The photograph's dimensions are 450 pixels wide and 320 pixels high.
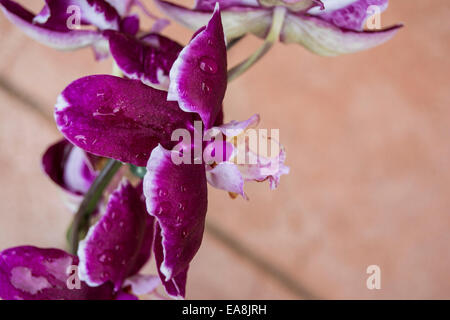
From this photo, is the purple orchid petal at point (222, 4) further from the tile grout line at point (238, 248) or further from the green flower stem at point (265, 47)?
the tile grout line at point (238, 248)

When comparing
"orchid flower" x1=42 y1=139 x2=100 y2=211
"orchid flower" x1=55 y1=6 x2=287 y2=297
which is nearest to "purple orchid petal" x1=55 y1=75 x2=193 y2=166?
"orchid flower" x1=55 y1=6 x2=287 y2=297

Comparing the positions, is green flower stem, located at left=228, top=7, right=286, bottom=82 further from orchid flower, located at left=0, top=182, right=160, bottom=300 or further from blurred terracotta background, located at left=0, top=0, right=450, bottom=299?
blurred terracotta background, located at left=0, top=0, right=450, bottom=299

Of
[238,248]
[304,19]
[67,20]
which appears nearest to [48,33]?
[67,20]

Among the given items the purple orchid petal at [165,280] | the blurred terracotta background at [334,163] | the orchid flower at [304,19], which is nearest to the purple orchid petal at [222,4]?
the orchid flower at [304,19]

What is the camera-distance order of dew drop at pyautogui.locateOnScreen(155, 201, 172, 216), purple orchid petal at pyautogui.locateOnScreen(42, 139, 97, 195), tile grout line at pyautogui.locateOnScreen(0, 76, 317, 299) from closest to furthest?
dew drop at pyautogui.locateOnScreen(155, 201, 172, 216) → purple orchid petal at pyautogui.locateOnScreen(42, 139, 97, 195) → tile grout line at pyautogui.locateOnScreen(0, 76, 317, 299)

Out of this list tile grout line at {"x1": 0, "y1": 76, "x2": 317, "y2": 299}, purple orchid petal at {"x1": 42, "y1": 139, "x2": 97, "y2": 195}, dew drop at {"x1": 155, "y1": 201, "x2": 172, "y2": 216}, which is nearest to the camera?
dew drop at {"x1": 155, "y1": 201, "x2": 172, "y2": 216}

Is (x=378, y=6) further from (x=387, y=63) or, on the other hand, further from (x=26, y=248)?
(x=387, y=63)

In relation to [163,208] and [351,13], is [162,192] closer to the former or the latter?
[163,208]
